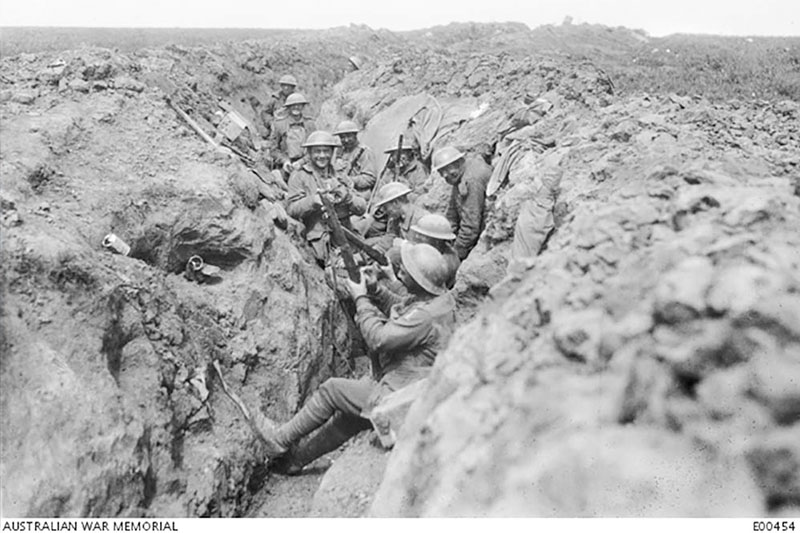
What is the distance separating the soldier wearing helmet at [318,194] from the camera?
712 cm

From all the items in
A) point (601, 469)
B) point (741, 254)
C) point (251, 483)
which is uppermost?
point (741, 254)

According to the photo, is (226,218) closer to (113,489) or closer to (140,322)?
(140,322)

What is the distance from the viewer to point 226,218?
213 inches

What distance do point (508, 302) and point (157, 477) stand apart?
231cm

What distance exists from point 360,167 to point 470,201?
3393 mm

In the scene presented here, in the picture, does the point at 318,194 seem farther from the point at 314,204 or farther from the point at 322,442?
the point at 322,442

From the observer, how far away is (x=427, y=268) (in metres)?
4.21

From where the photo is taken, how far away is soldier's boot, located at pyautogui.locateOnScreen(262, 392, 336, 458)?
4.34m

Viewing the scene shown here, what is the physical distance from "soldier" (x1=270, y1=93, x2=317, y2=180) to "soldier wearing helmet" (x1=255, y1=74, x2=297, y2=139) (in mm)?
1117

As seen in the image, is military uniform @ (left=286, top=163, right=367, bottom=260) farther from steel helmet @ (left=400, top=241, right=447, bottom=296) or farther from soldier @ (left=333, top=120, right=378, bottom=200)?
steel helmet @ (left=400, top=241, right=447, bottom=296)

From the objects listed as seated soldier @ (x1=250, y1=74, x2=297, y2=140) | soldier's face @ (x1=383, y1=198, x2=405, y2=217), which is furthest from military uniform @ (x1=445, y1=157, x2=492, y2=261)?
seated soldier @ (x1=250, y1=74, x2=297, y2=140)

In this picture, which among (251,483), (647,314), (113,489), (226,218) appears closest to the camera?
(647,314)

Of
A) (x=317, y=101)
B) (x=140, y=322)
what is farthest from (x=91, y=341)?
(x=317, y=101)

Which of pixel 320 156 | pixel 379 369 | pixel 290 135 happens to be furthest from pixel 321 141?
pixel 379 369
